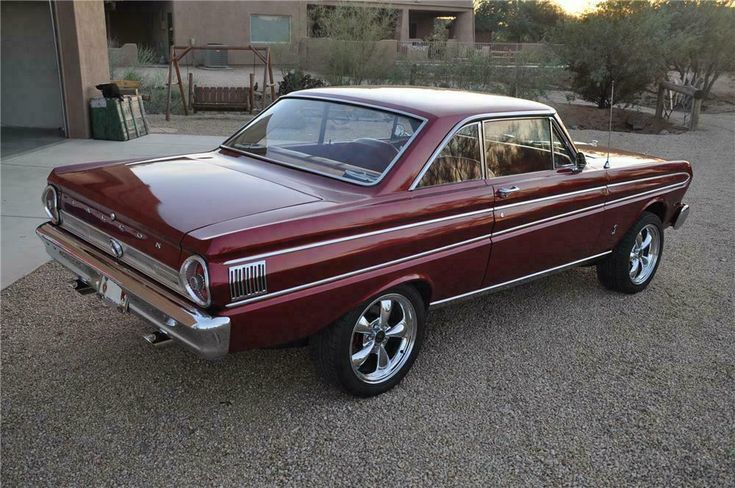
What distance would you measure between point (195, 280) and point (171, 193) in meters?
0.62

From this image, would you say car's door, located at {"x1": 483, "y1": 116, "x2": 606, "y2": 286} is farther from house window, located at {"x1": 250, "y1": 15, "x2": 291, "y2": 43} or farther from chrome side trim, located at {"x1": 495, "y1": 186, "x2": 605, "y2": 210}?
house window, located at {"x1": 250, "y1": 15, "x2": 291, "y2": 43}

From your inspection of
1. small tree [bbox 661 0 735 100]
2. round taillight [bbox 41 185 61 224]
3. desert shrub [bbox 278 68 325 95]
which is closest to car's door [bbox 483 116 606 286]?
round taillight [bbox 41 185 61 224]

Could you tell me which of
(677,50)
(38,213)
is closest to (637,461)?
(38,213)

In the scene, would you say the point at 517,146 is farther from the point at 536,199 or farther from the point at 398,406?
the point at 398,406

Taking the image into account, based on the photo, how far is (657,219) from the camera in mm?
5137

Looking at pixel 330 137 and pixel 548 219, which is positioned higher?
pixel 330 137

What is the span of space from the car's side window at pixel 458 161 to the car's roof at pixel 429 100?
127 millimetres

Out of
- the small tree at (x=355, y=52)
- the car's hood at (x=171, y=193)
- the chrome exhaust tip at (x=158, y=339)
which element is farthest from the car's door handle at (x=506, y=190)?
the small tree at (x=355, y=52)

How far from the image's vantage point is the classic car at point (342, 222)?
2.79 metres

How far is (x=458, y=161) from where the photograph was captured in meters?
3.71

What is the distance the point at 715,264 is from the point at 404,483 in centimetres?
455

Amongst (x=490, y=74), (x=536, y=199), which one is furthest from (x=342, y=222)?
(x=490, y=74)

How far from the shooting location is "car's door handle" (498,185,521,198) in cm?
381

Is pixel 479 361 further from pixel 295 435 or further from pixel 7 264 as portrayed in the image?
pixel 7 264
